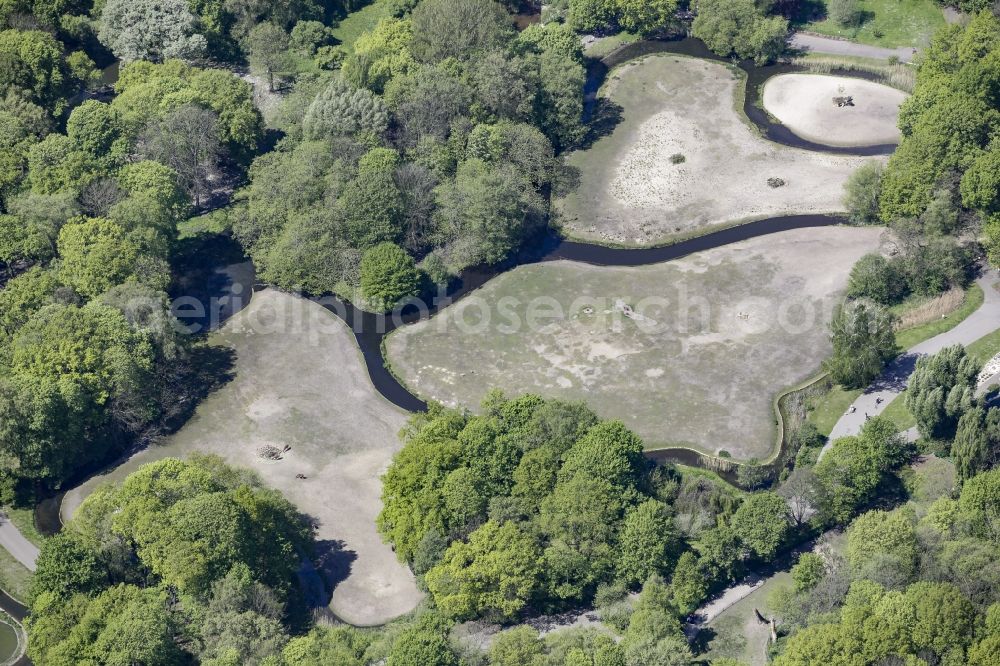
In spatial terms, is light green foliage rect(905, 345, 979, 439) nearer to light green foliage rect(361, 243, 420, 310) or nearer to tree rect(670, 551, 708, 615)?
tree rect(670, 551, 708, 615)

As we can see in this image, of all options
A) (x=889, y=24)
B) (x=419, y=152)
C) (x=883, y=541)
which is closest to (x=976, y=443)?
(x=883, y=541)

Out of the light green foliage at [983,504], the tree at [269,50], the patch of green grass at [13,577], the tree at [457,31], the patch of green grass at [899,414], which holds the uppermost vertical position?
the tree at [457,31]

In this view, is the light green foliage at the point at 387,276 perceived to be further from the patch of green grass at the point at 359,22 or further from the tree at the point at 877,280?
the patch of green grass at the point at 359,22

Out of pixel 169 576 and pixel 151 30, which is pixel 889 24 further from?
pixel 169 576

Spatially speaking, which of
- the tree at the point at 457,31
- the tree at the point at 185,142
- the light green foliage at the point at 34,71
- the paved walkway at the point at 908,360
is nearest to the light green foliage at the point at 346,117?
the tree at the point at 185,142

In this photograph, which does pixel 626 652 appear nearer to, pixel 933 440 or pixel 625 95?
pixel 933 440

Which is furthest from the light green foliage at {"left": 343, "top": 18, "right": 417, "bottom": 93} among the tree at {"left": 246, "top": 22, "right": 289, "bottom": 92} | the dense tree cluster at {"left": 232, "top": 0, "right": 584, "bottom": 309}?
the tree at {"left": 246, "top": 22, "right": 289, "bottom": 92}
